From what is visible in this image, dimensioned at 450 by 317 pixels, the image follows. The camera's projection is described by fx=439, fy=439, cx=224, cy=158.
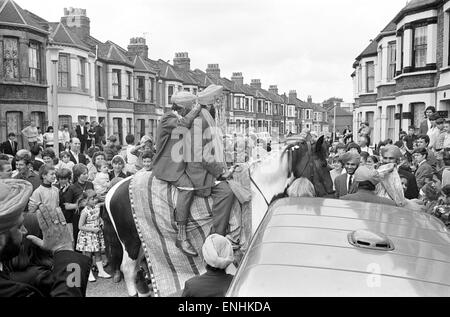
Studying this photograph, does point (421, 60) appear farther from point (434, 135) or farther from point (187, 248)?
point (187, 248)

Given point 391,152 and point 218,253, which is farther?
point 391,152

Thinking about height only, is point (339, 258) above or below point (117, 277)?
above

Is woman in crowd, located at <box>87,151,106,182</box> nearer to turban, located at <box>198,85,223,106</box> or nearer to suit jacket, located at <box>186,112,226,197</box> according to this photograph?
suit jacket, located at <box>186,112,226,197</box>

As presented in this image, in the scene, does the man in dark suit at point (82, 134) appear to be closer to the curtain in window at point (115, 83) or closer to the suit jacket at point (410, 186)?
the curtain in window at point (115, 83)

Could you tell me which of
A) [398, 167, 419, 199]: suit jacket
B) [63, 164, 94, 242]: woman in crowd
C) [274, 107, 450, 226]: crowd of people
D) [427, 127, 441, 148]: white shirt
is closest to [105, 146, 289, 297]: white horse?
[274, 107, 450, 226]: crowd of people

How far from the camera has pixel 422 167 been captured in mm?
7250

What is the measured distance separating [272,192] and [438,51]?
14.9 meters

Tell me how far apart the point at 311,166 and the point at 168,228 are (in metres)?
1.84

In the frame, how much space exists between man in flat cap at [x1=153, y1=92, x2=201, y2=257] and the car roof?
7.38 feet

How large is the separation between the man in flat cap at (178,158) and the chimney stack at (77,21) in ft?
87.6

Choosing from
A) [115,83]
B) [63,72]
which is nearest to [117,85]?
[115,83]

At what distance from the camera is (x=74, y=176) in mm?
7191
